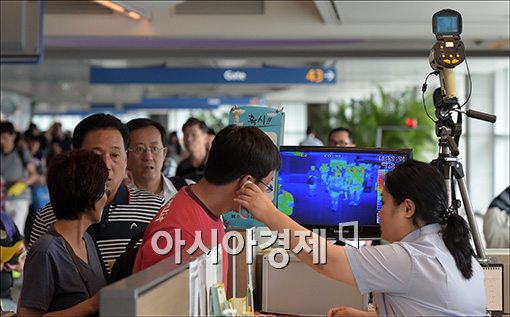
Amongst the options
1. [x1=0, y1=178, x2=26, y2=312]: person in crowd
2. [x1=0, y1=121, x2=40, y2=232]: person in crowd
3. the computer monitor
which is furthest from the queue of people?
[x1=0, y1=121, x2=40, y2=232]: person in crowd

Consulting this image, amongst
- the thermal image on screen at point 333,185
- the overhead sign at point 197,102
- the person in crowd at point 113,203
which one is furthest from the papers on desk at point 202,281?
the overhead sign at point 197,102

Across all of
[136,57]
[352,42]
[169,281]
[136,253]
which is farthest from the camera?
[136,57]

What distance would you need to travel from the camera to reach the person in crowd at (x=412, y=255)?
2.83 meters

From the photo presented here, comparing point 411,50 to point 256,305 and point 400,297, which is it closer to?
point 256,305

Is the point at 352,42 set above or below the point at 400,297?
above

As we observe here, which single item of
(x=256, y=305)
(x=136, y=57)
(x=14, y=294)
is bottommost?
(x=14, y=294)

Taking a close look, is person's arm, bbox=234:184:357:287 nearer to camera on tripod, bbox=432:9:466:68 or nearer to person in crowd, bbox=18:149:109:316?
person in crowd, bbox=18:149:109:316

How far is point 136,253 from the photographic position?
309 cm

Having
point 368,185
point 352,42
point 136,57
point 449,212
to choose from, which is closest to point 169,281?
point 449,212

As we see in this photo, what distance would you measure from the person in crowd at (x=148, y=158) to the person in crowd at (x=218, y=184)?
2.55m

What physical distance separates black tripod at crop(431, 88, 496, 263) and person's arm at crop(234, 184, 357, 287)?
1161mm

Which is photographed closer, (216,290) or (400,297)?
(216,290)

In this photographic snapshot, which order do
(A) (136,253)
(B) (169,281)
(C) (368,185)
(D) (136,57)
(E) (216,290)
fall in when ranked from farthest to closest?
(D) (136,57), (C) (368,185), (A) (136,253), (E) (216,290), (B) (169,281)

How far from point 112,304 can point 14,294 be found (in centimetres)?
739
